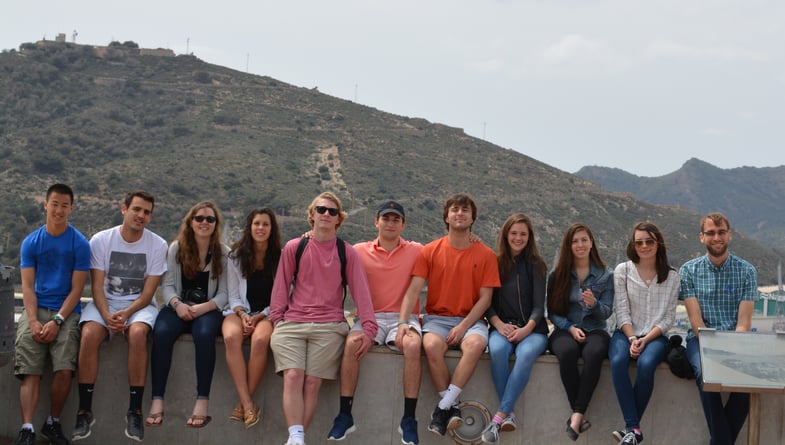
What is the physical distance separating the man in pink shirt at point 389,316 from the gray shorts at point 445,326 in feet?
0.30

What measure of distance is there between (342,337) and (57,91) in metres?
90.0

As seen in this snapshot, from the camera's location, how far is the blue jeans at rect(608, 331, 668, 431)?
20.3 ft

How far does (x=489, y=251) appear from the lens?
6.71 meters

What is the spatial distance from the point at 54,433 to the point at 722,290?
4938 mm

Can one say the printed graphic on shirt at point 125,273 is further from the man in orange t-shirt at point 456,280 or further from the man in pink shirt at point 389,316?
the man in orange t-shirt at point 456,280

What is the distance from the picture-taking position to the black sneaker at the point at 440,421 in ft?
20.0

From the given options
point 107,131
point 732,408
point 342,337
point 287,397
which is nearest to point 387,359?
point 342,337

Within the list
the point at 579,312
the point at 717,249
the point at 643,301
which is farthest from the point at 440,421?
the point at 717,249

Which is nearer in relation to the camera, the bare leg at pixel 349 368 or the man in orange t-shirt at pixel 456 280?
the bare leg at pixel 349 368

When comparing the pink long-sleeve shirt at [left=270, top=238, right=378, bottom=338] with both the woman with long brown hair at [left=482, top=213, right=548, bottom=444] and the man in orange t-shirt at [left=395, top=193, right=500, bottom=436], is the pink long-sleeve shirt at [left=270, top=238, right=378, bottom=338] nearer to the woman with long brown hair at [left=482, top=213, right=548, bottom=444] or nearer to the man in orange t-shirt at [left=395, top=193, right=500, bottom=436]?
the man in orange t-shirt at [left=395, top=193, right=500, bottom=436]

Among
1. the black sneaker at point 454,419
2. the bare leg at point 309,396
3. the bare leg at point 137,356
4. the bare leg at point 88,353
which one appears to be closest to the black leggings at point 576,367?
the black sneaker at point 454,419

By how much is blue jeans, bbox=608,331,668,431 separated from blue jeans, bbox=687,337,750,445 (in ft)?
0.90

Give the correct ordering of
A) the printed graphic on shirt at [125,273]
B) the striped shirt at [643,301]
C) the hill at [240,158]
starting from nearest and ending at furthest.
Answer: the striped shirt at [643,301], the printed graphic on shirt at [125,273], the hill at [240,158]

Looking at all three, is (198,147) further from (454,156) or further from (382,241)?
(382,241)
